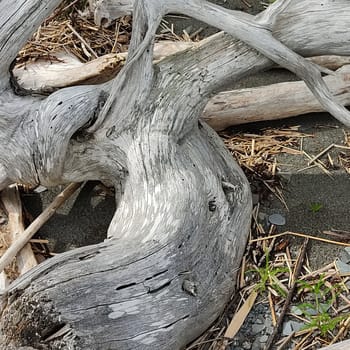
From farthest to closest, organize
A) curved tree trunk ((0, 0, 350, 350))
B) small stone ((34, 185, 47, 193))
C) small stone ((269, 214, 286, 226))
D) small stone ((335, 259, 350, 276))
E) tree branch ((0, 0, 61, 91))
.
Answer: small stone ((34, 185, 47, 193)), small stone ((269, 214, 286, 226)), small stone ((335, 259, 350, 276)), tree branch ((0, 0, 61, 91)), curved tree trunk ((0, 0, 350, 350))

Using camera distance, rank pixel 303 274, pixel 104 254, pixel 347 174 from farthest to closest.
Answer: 1. pixel 347 174
2. pixel 303 274
3. pixel 104 254

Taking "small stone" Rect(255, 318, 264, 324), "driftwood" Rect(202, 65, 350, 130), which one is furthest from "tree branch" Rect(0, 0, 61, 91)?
"small stone" Rect(255, 318, 264, 324)

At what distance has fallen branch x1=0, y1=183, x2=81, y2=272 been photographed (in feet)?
11.1

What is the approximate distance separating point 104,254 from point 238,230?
2.25 ft

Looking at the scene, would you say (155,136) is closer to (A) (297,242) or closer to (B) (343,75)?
(A) (297,242)

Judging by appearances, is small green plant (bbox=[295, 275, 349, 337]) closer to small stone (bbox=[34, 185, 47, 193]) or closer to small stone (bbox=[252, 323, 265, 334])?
small stone (bbox=[252, 323, 265, 334])

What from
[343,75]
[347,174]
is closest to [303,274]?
[347,174]

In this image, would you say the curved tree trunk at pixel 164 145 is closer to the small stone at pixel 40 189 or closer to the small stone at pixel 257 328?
the small stone at pixel 257 328

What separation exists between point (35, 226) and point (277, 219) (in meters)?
1.06

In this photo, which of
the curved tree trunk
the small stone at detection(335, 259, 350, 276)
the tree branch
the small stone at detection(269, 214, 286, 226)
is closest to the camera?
the curved tree trunk

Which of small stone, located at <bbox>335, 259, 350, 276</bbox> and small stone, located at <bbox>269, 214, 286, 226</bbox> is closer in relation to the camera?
small stone, located at <bbox>335, 259, 350, 276</bbox>

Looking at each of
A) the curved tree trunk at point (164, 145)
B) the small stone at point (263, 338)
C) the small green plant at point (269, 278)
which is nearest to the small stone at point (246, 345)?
the small stone at point (263, 338)

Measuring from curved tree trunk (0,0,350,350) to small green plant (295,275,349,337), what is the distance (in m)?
0.30

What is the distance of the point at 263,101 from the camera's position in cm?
400
